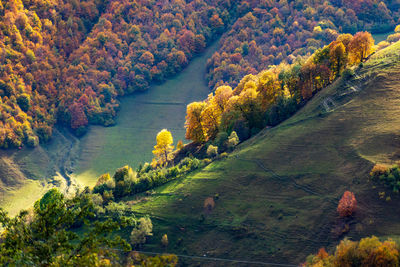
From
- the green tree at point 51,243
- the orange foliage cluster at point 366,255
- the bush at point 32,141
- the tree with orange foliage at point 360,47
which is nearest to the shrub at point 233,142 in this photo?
the tree with orange foliage at point 360,47

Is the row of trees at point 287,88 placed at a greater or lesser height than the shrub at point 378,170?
greater

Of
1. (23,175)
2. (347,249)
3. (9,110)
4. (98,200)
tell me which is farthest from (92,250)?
(9,110)

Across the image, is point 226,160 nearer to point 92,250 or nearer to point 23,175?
point 92,250

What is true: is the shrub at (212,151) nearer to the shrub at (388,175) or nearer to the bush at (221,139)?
the bush at (221,139)

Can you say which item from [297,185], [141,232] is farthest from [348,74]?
[141,232]

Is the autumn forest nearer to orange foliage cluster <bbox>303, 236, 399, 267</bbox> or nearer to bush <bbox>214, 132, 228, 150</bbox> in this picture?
orange foliage cluster <bbox>303, 236, 399, 267</bbox>

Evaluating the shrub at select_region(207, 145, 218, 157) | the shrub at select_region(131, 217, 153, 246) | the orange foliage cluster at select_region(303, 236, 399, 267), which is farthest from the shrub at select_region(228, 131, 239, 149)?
the orange foliage cluster at select_region(303, 236, 399, 267)
